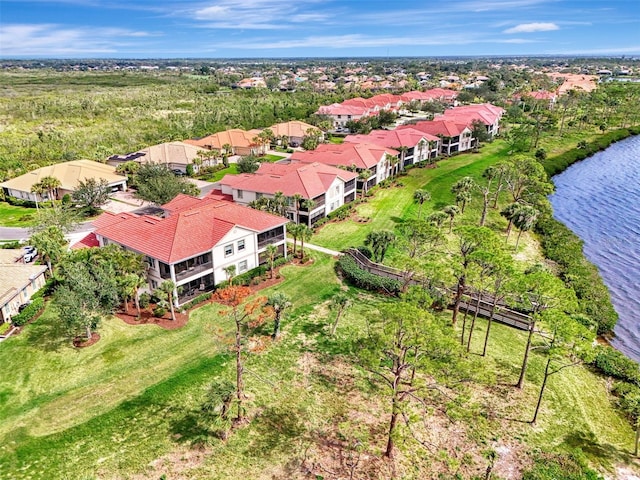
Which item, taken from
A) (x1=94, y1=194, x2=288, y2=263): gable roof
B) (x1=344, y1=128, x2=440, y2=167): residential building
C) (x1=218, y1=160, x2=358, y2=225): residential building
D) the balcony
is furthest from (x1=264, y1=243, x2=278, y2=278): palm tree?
(x1=344, y1=128, x2=440, y2=167): residential building

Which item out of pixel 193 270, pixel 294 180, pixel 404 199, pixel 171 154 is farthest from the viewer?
pixel 171 154

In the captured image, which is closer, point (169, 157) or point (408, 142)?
point (169, 157)

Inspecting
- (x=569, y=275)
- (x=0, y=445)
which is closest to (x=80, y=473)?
(x=0, y=445)

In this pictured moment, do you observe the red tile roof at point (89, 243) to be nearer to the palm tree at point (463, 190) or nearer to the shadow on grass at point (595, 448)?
the shadow on grass at point (595, 448)

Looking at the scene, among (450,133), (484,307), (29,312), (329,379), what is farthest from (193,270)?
(450,133)

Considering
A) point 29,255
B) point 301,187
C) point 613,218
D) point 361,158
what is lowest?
point 613,218

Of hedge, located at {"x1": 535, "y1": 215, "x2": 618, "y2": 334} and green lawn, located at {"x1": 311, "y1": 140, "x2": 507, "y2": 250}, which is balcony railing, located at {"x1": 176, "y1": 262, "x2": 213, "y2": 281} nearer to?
green lawn, located at {"x1": 311, "y1": 140, "x2": 507, "y2": 250}

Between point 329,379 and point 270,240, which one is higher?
point 270,240

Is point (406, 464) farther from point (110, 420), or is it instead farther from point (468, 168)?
point (468, 168)

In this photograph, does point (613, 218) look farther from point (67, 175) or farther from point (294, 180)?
point (67, 175)
